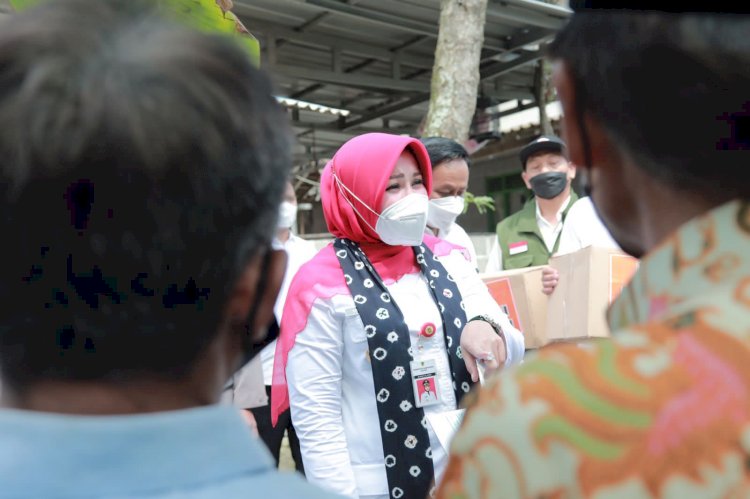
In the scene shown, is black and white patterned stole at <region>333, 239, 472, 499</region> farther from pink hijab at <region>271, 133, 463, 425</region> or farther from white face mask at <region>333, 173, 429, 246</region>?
white face mask at <region>333, 173, 429, 246</region>

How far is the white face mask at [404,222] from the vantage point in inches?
90.3

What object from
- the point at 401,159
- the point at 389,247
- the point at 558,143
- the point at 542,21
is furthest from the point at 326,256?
the point at 542,21

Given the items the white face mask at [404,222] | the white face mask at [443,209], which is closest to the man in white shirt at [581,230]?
the white face mask at [443,209]

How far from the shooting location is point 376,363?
207cm

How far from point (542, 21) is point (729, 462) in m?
6.32

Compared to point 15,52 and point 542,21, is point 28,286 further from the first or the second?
point 542,21

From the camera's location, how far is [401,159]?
93.7 inches

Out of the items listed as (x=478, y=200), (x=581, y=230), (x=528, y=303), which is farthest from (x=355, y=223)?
(x=478, y=200)

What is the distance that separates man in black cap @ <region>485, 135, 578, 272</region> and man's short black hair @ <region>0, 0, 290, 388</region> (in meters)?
3.31

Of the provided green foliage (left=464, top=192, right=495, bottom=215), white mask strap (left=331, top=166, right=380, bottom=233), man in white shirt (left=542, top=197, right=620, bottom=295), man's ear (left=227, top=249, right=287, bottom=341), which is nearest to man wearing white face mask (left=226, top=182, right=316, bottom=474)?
white mask strap (left=331, top=166, right=380, bottom=233)

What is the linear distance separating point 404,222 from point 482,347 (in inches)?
18.7

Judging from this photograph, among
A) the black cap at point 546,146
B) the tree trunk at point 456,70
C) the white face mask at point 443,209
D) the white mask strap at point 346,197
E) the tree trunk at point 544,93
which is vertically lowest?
the white mask strap at point 346,197

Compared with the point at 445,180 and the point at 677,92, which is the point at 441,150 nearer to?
the point at 445,180

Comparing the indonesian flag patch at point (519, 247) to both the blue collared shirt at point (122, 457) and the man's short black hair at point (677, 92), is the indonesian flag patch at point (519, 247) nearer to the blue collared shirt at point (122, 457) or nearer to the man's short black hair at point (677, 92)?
the man's short black hair at point (677, 92)
